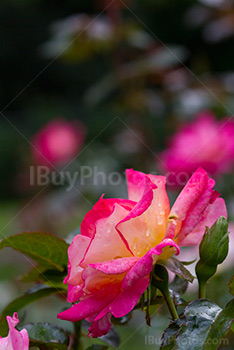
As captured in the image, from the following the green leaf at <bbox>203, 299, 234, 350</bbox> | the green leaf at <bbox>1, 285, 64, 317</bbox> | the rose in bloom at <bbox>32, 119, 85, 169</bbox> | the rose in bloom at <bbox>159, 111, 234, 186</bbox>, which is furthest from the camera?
the rose in bloom at <bbox>32, 119, 85, 169</bbox>

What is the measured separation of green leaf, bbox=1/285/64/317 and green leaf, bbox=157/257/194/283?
11 cm

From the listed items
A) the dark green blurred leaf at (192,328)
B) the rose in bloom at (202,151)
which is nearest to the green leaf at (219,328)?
the dark green blurred leaf at (192,328)

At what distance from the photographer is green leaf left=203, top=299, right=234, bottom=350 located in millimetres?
236

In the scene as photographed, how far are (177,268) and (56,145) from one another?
4.33 feet

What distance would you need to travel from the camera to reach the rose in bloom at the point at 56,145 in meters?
1.57

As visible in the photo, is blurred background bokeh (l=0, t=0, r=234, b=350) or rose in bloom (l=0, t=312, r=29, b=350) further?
blurred background bokeh (l=0, t=0, r=234, b=350)

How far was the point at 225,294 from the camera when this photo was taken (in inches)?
27.1

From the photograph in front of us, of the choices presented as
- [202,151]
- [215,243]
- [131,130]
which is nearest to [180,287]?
[215,243]

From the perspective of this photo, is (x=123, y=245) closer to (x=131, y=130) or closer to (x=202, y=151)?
(x=202, y=151)

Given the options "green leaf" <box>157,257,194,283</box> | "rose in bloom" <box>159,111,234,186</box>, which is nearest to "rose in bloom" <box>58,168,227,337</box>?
"green leaf" <box>157,257,194,283</box>

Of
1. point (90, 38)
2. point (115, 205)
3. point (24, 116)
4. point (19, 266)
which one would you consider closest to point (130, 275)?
point (115, 205)

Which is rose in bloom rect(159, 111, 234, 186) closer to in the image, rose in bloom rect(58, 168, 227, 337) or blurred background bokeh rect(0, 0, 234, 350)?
blurred background bokeh rect(0, 0, 234, 350)

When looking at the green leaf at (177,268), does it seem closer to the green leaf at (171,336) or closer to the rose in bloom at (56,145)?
the green leaf at (171,336)

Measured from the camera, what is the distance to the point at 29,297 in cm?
35
